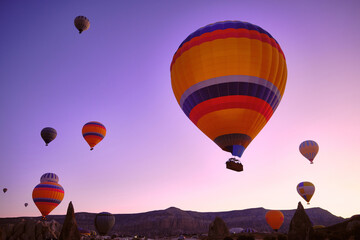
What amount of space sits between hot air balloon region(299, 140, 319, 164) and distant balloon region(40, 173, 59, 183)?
46560 mm

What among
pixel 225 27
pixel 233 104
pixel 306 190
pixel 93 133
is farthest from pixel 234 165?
pixel 306 190

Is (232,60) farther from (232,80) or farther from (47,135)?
(47,135)

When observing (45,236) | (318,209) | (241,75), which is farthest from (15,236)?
(318,209)

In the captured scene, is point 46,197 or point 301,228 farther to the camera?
point 46,197

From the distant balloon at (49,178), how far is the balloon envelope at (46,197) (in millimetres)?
4598

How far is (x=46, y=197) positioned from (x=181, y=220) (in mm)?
89292

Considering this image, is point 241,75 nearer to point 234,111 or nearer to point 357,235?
point 234,111

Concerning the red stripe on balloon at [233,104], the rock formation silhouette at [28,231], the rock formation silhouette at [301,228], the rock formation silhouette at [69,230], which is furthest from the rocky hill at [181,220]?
the red stripe on balloon at [233,104]

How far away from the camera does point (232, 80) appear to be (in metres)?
18.6

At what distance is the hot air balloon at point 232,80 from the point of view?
61.2ft

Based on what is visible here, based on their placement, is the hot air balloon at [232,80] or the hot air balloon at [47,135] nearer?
the hot air balloon at [232,80]

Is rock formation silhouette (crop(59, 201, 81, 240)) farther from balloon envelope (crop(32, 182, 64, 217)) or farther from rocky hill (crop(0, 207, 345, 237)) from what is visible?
rocky hill (crop(0, 207, 345, 237))

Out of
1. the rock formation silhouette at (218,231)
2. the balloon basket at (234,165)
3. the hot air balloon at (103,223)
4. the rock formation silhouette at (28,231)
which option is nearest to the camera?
the balloon basket at (234,165)

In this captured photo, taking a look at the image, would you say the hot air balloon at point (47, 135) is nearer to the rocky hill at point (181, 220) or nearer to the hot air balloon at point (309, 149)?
the hot air balloon at point (309, 149)
